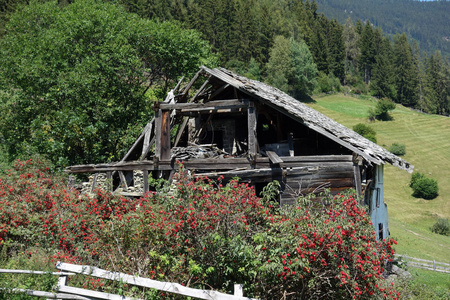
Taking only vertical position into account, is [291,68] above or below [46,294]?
above

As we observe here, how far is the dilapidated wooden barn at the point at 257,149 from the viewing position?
12.9 metres

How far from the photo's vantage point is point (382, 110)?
76.5m

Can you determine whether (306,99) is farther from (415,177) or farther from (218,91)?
(218,91)

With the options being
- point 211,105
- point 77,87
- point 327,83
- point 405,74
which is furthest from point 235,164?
point 405,74

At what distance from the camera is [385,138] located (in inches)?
2591

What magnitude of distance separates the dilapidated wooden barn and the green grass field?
22.7 ft

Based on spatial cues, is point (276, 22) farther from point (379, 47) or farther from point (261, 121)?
point (261, 121)

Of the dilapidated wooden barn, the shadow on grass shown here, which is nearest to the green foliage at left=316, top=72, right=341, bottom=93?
the shadow on grass

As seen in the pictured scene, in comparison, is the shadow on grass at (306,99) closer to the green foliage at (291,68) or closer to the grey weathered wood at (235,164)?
the green foliage at (291,68)

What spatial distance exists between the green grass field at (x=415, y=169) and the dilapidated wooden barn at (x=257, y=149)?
692 cm

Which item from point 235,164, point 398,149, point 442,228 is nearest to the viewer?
point 235,164

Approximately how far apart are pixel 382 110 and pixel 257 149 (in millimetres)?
69447

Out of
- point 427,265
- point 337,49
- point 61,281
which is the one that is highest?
point 337,49

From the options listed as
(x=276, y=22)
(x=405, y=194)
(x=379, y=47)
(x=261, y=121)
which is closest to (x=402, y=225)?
(x=405, y=194)
